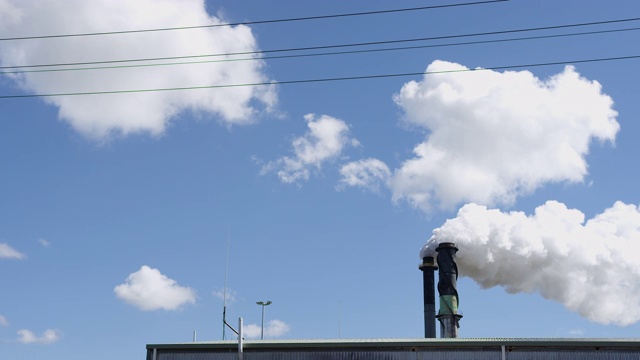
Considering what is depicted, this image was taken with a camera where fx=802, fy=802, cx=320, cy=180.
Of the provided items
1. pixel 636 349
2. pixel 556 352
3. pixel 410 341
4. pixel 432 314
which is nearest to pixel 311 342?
pixel 410 341

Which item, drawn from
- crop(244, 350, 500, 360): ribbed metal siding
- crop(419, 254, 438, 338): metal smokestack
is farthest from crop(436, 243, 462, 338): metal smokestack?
crop(244, 350, 500, 360): ribbed metal siding

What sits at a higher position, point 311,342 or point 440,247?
point 440,247

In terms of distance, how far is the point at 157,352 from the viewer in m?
34.9

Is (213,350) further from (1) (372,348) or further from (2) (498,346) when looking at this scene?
(2) (498,346)

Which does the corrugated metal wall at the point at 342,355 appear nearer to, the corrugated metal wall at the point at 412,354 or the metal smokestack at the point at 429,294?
the corrugated metal wall at the point at 412,354

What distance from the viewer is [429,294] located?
55.9 metres

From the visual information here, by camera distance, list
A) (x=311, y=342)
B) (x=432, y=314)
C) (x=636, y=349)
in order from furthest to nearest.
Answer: (x=432, y=314) → (x=311, y=342) → (x=636, y=349)

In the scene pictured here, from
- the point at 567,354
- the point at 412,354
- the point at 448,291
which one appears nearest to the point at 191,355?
the point at 412,354

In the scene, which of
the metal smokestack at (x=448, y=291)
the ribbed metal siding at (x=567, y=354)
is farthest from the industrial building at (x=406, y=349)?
the metal smokestack at (x=448, y=291)

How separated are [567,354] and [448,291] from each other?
75.8 ft

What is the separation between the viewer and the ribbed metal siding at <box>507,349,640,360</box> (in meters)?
31.6

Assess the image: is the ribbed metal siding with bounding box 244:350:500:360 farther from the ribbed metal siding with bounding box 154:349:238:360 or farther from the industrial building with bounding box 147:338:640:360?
the ribbed metal siding with bounding box 154:349:238:360

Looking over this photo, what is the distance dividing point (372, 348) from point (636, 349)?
34.1 feet

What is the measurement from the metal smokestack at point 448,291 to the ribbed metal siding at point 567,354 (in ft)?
69.9
